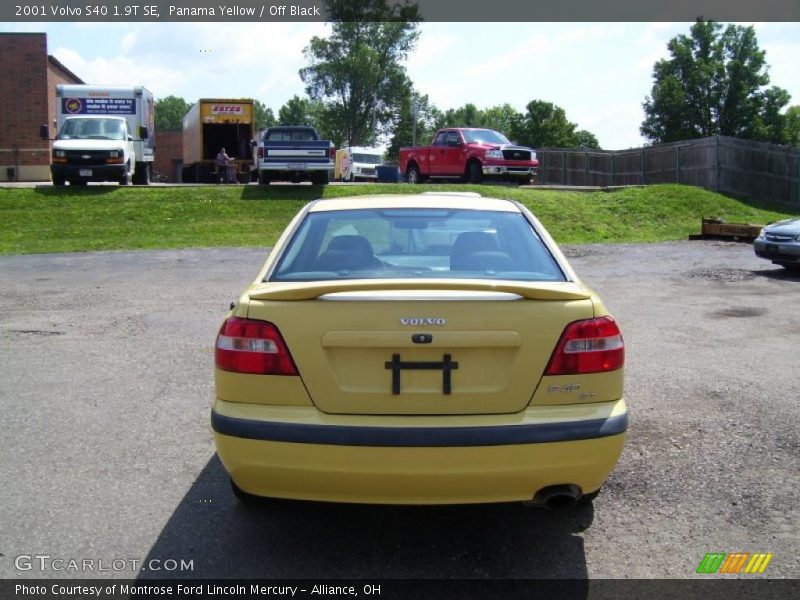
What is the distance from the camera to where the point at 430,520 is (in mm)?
4270

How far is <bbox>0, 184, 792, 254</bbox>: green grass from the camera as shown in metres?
19.8

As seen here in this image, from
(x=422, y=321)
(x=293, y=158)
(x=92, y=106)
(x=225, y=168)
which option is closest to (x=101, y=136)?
(x=92, y=106)

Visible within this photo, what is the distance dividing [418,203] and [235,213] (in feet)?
59.8

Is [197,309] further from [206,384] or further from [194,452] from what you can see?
[194,452]

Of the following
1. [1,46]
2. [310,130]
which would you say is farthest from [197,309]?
[1,46]

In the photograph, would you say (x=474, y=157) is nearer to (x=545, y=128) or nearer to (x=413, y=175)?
(x=413, y=175)

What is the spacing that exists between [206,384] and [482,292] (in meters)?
3.88

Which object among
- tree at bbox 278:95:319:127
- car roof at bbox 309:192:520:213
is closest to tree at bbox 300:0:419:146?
tree at bbox 278:95:319:127

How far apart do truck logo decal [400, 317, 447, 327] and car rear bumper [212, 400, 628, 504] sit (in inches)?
15.5

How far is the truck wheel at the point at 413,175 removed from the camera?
2806 centimetres

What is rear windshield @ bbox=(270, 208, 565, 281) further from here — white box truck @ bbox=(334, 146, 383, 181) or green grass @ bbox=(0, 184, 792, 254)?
white box truck @ bbox=(334, 146, 383, 181)

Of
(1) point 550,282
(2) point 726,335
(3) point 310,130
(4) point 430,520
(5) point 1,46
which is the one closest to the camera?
(1) point 550,282

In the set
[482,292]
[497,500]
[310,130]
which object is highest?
[310,130]

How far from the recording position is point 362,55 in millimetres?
66375
